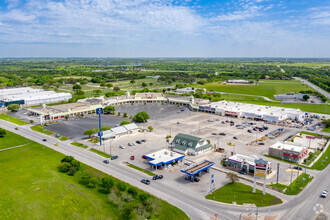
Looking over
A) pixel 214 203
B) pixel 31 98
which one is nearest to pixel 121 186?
pixel 214 203

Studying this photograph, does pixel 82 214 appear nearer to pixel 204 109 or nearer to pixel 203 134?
pixel 203 134

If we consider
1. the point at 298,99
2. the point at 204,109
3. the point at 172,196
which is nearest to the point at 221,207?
the point at 172,196

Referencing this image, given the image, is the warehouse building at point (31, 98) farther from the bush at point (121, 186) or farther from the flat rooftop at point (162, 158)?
the bush at point (121, 186)

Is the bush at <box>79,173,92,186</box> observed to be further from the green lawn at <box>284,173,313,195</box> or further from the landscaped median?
the green lawn at <box>284,173,313,195</box>

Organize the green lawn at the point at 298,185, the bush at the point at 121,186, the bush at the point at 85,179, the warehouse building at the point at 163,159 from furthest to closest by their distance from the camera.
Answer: the warehouse building at the point at 163,159
the bush at the point at 85,179
the green lawn at the point at 298,185
the bush at the point at 121,186

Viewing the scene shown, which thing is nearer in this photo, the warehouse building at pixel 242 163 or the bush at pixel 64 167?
the bush at pixel 64 167

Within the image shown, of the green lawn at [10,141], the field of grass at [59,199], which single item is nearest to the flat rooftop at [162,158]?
the field of grass at [59,199]
